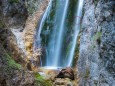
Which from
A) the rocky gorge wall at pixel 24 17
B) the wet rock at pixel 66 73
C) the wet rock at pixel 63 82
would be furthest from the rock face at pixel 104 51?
the rocky gorge wall at pixel 24 17

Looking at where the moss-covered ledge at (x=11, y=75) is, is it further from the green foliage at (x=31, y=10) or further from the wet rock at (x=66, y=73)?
the green foliage at (x=31, y=10)

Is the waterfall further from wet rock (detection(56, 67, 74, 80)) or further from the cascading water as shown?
wet rock (detection(56, 67, 74, 80))

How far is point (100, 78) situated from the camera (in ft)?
18.1

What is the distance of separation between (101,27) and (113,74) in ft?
4.00

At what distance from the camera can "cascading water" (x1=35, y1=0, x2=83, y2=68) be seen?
40.1ft

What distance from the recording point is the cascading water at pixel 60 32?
12219 mm

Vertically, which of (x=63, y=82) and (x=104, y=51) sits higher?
(x=104, y=51)

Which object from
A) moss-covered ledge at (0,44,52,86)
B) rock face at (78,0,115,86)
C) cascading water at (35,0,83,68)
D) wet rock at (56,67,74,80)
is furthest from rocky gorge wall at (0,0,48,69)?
rock face at (78,0,115,86)

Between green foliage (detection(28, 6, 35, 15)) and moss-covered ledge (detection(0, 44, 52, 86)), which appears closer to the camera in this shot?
moss-covered ledge (detection(0, 44, 52, 86))

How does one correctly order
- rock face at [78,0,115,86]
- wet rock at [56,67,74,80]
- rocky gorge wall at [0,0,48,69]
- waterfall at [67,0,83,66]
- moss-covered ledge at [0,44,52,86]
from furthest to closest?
rocky gorge wall at [0,0,48,69], waterfall at [67,0,83,66], wet rock at [56,67,74,80], moss-covered ledge at [0,44,52,86], rock face at [78,0,115,86]

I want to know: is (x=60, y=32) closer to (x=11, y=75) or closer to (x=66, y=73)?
(x=66, y=73)

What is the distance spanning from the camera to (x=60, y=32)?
1315cm

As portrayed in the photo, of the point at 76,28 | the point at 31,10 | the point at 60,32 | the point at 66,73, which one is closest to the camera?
the point at 66,73

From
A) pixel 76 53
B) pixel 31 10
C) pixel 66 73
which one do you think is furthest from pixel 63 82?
pixel 31 10
